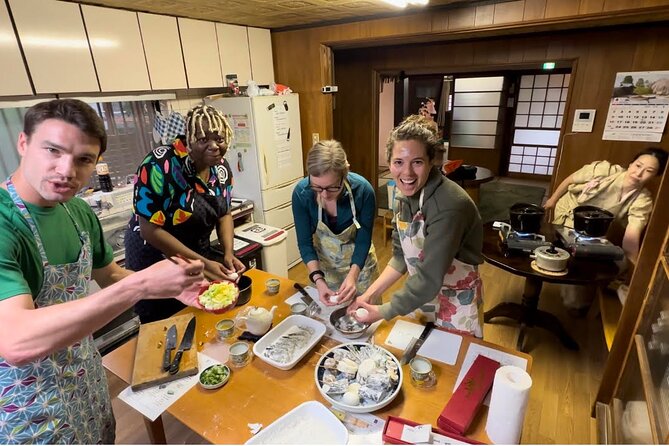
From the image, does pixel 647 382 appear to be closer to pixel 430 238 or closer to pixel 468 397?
pixel 468 397

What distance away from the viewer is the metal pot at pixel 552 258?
79.3 inches

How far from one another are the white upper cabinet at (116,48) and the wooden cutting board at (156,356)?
1.90m

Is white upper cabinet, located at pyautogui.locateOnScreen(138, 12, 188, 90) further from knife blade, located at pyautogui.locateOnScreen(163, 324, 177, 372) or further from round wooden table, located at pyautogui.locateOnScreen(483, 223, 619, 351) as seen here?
round wooden table, located at pyautogui.locateOnScreen(483, 223, 619, 351)

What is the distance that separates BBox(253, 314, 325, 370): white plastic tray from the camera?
1.23 m

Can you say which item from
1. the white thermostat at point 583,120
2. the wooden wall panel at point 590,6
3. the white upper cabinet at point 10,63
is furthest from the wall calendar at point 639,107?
the white upper cabinet at point 10,63

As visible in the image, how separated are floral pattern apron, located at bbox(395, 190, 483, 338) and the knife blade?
Answer: 1.00m

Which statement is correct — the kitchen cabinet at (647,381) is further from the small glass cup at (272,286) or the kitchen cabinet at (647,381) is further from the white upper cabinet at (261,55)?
the white upper cabinet at (261,55)

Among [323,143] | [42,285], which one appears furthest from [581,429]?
[42,285]

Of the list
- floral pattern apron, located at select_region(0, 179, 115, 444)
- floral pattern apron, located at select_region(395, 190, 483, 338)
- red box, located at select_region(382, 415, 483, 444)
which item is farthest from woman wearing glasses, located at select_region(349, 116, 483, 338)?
floral pattern apron, located at select_region(0, 179, 115, 444)

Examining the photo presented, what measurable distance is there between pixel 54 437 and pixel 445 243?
1.30 meters

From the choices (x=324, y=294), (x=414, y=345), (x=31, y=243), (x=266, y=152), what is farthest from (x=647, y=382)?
(x=266, y=152)

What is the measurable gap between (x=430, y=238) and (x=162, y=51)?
2607 millimetres

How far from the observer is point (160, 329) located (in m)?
1.44

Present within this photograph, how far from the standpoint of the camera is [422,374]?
1.13 meters
